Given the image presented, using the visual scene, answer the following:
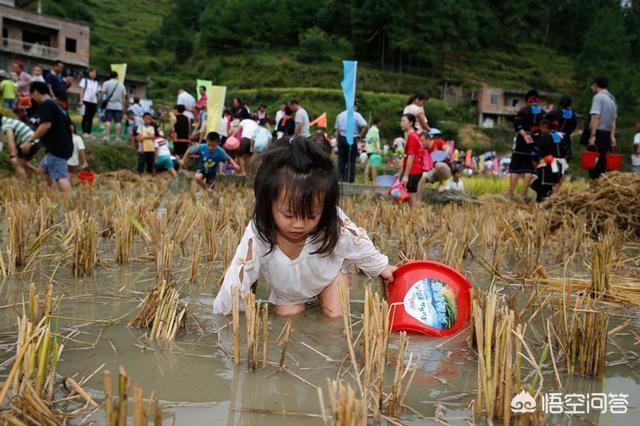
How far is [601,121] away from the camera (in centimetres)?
768

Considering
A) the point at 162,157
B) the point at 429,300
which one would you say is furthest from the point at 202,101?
the point at 429,300

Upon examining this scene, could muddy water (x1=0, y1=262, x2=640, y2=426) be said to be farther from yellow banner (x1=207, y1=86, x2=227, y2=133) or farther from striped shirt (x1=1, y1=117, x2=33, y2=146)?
yellow banner (x1=207, y1=86, x2=227, y2=133)

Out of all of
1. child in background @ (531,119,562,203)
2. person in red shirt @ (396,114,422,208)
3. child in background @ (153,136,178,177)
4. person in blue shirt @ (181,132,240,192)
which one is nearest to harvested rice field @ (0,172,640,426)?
person in red shirt @ (396,114,422,208)

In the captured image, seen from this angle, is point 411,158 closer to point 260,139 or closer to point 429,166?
point 429,166

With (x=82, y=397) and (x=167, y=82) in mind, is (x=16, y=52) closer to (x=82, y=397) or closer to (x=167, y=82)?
A: (x=167, y=82)

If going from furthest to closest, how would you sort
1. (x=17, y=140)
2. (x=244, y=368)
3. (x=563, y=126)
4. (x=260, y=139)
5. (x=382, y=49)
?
(x=382, y=49), (x=260, y=139), (x=17, y=140), (x=563, y=126), (x=244, y=368)

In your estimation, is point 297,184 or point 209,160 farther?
point 209,160

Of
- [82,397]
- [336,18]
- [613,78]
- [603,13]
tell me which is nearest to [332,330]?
[82,397]

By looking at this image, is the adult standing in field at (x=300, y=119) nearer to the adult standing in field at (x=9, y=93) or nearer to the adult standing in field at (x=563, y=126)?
the adult standing in field at (x=563, y=126)

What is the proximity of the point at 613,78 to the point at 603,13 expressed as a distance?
13035 millimetres

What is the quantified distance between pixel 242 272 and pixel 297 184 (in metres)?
0.49

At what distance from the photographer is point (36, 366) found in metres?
1.72

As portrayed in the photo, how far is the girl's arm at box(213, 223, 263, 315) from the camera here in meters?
2.57

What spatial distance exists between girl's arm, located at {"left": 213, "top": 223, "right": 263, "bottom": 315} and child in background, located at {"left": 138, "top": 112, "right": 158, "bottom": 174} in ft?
28.3
